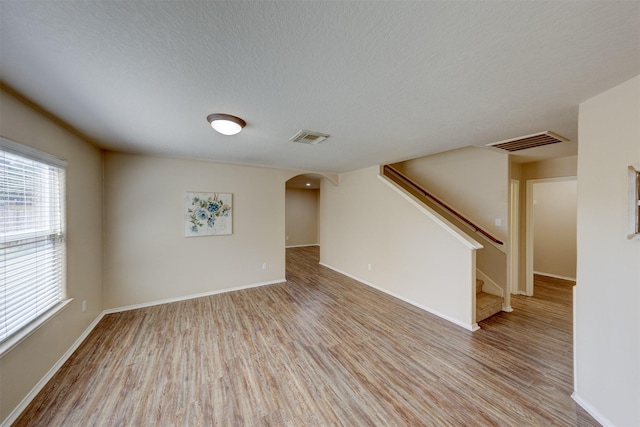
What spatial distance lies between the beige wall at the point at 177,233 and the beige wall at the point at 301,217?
12.6 ft

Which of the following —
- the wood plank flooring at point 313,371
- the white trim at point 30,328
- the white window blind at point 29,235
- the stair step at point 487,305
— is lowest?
the wood plank flooring at point 313,371

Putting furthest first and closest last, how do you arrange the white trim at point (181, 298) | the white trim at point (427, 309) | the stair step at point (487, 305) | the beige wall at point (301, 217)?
the beige wall at point (301, 217), the white trim at point (181, 298), the stair step at point (487, 305), the white trim at point (427, 309)

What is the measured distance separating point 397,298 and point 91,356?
398 centimetres

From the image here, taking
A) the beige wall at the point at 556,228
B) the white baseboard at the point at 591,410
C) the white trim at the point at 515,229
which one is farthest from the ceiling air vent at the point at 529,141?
the beige wall at the point at 556,228

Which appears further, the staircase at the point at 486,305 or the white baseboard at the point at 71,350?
the staircase at the point at 486,305

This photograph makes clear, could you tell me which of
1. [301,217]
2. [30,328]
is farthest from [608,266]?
[301,217]

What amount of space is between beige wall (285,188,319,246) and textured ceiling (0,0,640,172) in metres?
6.26

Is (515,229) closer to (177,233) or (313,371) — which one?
→ (313,371)

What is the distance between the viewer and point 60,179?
2.20 metres

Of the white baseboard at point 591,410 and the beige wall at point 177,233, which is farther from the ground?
the beige wall at point 177,233

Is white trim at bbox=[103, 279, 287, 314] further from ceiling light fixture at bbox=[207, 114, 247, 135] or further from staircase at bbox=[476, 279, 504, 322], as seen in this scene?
staircase at bbox=[476, 279, 504, 322]

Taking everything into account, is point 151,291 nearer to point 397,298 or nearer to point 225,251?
point 225,251

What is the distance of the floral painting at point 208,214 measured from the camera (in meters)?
3.72

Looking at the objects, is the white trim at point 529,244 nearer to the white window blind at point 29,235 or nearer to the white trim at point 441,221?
the white trim at point 441,221
